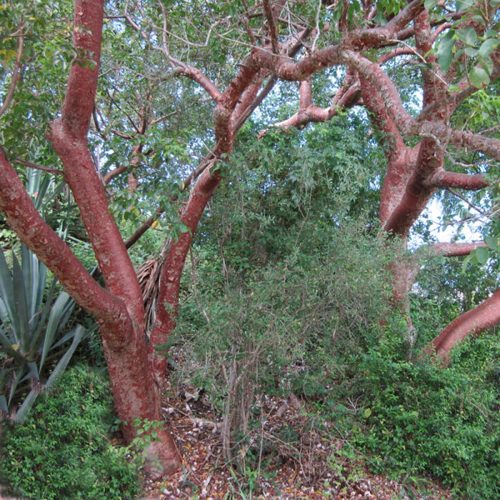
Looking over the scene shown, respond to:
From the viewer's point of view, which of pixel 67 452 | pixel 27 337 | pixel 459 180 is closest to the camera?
pixel 67 452

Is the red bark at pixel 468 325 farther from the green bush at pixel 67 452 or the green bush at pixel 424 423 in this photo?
the green bush at pixel 67 452

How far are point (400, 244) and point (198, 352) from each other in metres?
2.20

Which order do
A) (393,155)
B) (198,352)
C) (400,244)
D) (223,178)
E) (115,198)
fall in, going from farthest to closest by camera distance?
(393,155), (400,244), (223,178), (198,352), (115,198)

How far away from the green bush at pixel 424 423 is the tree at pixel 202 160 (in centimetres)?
62

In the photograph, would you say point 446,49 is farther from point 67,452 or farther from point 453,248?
point 453,248

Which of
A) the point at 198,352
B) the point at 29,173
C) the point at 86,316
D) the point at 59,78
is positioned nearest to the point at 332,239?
the point at 198,352

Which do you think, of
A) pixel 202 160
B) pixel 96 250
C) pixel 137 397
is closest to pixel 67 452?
pixel 137 397

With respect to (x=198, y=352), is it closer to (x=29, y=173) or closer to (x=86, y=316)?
(x=86, y=316)

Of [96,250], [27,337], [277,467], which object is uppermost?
[96,250]

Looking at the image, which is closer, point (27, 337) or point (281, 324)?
point (281, 324)

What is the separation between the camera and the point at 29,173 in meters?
5.36

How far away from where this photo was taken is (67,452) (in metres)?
3.77

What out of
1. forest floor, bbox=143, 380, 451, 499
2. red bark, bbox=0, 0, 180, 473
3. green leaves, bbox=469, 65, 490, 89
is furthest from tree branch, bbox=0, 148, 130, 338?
green leaves, bbox=469, 65, 490, 89

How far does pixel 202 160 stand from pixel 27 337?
2132mm
